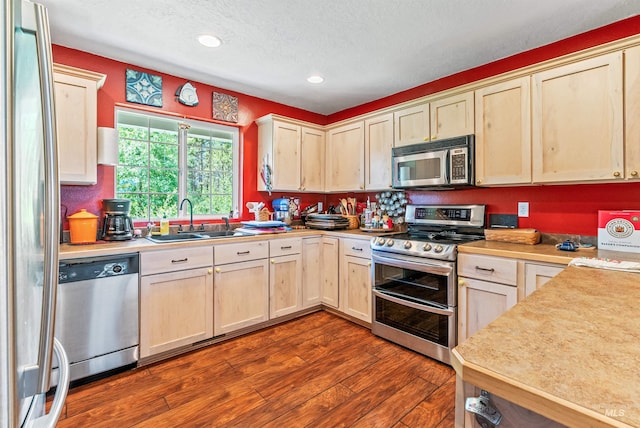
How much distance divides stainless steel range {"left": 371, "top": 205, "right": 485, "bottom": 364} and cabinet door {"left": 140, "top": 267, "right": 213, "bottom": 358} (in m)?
1.44

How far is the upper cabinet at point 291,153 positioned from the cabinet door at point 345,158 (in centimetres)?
12

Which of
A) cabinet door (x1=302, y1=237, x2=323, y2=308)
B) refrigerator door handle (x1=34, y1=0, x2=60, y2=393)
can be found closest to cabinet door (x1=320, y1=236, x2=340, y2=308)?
cabinet door (x1=302, y1=237, x2=323, y2=308)

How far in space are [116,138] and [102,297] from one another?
1.26 meters

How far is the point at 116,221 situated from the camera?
247 centimetres

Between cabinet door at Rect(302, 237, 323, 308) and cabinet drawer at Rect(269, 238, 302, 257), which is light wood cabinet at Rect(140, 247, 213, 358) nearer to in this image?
cabinet drawer at Rect(269, 238, 302, 257)

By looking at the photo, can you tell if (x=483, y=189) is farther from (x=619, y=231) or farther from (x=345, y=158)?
(x=345, y=158)

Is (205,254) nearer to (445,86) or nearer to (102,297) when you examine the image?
(102,297)

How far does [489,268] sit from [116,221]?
2769 millimetres

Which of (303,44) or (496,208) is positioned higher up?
(303,44)

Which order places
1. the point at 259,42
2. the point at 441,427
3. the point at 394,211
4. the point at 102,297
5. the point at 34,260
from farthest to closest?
the point at 394,211 → the point at 259,42 → the point at 102,297 → the point at 441,427 → the point at 34,260

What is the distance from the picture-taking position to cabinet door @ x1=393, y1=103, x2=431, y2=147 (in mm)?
2861

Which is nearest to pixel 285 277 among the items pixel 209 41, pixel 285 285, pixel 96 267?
pixel 285 285

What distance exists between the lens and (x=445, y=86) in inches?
119

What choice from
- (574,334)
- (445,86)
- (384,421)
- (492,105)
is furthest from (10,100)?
(445,86)
